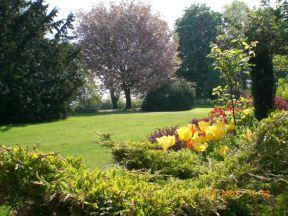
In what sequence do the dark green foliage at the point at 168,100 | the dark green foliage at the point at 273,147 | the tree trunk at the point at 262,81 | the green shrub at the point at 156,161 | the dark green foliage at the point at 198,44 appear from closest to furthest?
the dark green foliage at the point at 273,147, the green shrub at the point at 156,161, the tree trunk at the point at 262,81, the dark green foliage at the point at 168,100, the dark green foliage at the point at 198,44

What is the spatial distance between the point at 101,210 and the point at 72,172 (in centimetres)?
26

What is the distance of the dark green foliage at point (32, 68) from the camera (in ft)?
71.4

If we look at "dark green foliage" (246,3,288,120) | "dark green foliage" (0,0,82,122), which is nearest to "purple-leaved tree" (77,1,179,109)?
"dark green foliage" (0,0,82,122)

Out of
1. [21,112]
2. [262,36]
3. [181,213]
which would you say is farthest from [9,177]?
[21,112]

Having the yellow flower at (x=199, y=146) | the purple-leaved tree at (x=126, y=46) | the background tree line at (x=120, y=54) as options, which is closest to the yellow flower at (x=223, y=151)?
the yellow flower at (x=199, y=146)

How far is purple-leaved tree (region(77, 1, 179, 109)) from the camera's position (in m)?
37.9

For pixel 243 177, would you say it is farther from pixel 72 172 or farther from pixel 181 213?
pixel 72 172

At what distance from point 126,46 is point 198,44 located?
16924mm

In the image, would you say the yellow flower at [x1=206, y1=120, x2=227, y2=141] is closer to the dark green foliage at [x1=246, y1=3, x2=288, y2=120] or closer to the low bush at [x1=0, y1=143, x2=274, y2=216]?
the low bush at [x1=0, y1=143, x2=274, y2=216]

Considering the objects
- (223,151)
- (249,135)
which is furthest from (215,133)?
(249,135)

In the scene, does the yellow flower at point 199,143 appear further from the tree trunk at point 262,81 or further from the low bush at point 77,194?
the tree trunk at point 262,81

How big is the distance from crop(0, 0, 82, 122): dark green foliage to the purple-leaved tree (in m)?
13.3

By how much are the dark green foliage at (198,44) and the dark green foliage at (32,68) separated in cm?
2767

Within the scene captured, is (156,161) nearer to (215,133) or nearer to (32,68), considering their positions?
(215,133)
